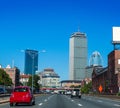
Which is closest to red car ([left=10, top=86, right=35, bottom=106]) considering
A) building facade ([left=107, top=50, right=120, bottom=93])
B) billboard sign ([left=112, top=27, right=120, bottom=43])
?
billboard sign ([left=112, top=27, right=120, bottom=43])

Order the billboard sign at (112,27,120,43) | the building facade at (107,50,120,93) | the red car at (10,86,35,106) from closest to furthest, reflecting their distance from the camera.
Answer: the red car at (10,86,35,106), the billboard sign at (112,27,120,43), the building facade at (107,50,120,93)

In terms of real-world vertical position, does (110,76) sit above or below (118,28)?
below

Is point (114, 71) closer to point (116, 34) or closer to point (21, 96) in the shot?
point (116, 34)

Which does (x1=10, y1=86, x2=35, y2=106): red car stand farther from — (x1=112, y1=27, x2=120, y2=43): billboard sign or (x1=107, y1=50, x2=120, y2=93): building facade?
(x1=107, y1=50, x2=120, y2=93): building facade

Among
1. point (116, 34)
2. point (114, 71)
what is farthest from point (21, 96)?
point (114, 71)

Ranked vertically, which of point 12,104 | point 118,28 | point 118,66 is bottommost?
point 12,104

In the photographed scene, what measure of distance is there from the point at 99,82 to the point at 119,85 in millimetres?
63239

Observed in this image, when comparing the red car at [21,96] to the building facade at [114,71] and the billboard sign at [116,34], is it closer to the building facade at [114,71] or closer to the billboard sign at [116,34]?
the billboard sign at [116,34]

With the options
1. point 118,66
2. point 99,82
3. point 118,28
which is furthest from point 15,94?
point 99,82

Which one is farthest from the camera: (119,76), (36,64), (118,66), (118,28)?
(36,64)

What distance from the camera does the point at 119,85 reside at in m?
130

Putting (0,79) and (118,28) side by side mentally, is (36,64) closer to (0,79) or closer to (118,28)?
(0,79)

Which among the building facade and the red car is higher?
the building facade

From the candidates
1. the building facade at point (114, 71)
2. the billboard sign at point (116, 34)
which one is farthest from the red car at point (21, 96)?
the building facade at point (114, 71)
